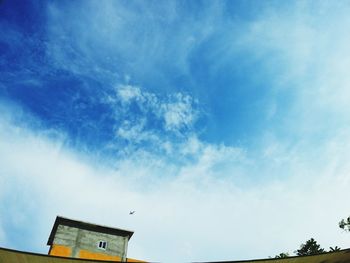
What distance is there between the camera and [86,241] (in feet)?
56.6

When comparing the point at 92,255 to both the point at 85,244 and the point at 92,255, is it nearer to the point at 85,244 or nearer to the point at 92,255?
the point at 92,255

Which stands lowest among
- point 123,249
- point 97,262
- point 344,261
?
point 344,261

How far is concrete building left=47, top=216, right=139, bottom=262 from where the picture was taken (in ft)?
54.2

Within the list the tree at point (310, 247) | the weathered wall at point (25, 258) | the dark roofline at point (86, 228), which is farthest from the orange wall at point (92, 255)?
the tree at point (310, 247)

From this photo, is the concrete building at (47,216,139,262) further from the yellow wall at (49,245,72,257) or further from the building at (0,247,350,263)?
the building at (0,247,350,263)

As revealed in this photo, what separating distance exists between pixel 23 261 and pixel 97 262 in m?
1.71

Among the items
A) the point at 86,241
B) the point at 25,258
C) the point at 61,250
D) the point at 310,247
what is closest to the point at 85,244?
the point at 86,241

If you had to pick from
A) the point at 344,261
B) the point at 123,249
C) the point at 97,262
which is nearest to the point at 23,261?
the point at 97,262

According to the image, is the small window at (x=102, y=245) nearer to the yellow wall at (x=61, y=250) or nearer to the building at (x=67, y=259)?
the yellow wall at (x=61, y=250)

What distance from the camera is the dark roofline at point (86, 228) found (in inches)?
677

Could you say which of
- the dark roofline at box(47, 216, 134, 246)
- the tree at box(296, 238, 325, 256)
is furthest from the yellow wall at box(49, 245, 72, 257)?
the tree at box(296, 238, 325, 256)

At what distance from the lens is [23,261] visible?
6.43 m

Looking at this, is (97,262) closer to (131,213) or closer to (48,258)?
(48,258)

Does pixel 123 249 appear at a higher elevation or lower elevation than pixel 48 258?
higher
